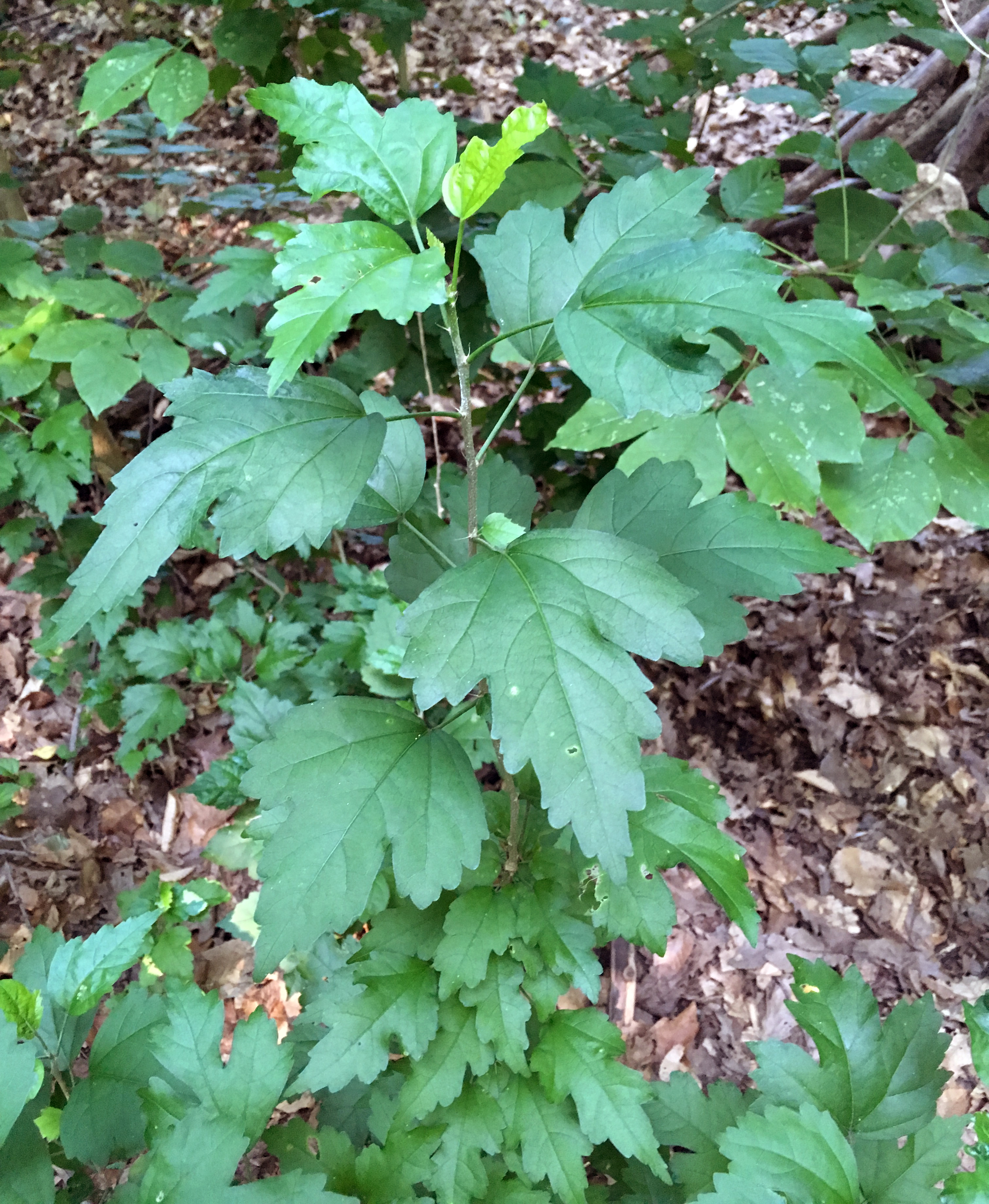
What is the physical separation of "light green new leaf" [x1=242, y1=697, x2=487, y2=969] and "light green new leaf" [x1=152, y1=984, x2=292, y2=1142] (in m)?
0.39

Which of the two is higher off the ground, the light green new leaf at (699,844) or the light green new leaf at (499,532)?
the light green new leaf at (499,532)

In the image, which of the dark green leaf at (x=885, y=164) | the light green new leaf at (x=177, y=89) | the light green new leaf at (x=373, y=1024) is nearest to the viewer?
the light green new leaf at (x=373, y=1024)

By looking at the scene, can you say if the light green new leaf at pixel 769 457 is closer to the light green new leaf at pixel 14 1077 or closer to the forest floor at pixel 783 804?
the forest floor at pixel 783 804

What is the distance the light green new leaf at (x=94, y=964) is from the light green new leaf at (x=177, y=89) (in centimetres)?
184

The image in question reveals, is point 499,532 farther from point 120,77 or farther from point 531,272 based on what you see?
point 120,77

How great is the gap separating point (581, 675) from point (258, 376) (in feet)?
1.76

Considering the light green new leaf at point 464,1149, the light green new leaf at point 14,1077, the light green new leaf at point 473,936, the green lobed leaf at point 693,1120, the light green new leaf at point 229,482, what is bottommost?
the green lobed leaf at point 693,1120

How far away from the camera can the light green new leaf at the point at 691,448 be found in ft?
5.64

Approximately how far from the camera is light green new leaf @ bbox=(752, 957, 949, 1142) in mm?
1259

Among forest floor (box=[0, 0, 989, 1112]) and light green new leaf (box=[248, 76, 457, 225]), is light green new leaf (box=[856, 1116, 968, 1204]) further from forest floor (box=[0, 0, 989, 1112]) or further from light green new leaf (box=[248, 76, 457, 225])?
light green new leaf (box=[248, 76, 457, 225])

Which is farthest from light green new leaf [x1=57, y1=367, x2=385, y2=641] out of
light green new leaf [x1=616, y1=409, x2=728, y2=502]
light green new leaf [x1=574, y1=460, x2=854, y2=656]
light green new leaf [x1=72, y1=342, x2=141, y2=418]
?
light green new leaf [x1=72, y1=342, x2=141, y2=418]

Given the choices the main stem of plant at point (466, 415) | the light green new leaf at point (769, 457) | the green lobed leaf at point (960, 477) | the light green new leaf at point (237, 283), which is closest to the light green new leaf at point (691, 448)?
the light green new leaf at point (769, 457)

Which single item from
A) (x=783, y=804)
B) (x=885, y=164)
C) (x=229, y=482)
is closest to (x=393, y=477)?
(x=229, y=482)

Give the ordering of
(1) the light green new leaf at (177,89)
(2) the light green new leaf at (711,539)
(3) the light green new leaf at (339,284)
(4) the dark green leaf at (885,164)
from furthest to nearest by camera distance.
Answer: (4) the dark green leaf at (885,164), (1) the light green new leaf at (177,89), (2) the light green new leaf at (711,539), (3) the light green new leaf at (339,284)
